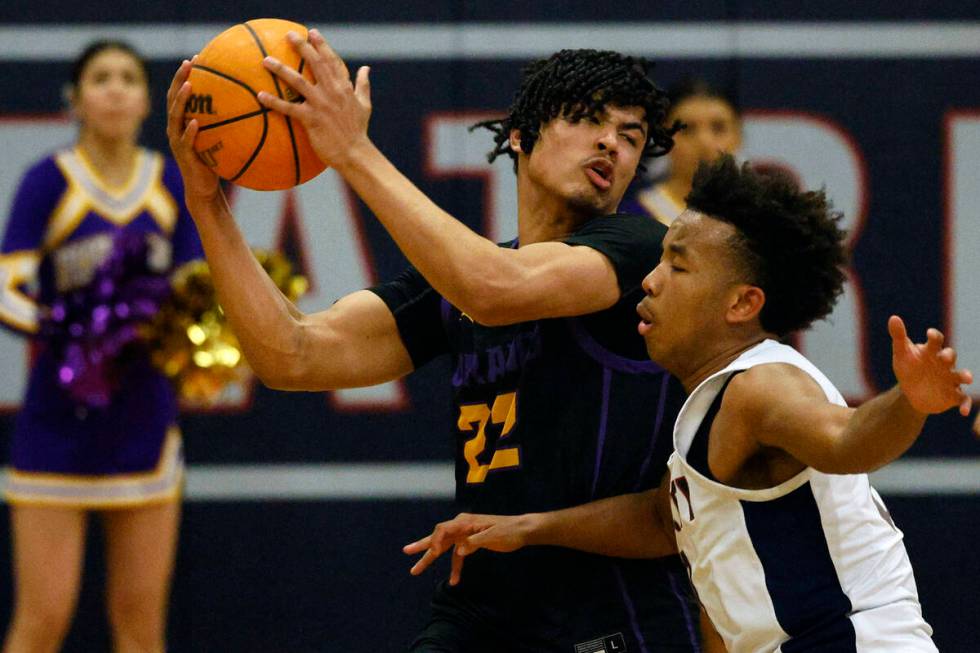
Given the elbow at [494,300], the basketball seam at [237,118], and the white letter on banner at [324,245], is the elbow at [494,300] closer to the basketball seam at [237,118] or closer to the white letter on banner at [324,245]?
the basketball seam at [237,118]

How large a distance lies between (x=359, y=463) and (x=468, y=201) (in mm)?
1269

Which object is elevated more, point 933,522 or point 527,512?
point 527,512

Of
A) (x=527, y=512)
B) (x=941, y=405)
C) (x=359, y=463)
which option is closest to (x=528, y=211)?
(x=527, y=512)

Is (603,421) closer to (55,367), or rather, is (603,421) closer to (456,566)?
(456,566)

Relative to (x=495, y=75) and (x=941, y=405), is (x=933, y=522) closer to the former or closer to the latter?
(x=495, y=75)

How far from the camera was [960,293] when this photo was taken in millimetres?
6398

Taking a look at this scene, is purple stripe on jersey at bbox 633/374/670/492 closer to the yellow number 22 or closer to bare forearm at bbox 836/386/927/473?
the yellow number 22

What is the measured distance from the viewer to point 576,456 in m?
3.27

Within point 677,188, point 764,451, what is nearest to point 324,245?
point 677,188

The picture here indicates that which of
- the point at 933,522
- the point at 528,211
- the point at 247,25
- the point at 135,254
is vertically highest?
the point at 247,25

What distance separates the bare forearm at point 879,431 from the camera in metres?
2.47

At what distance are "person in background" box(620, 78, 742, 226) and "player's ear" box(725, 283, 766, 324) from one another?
284 centimetres

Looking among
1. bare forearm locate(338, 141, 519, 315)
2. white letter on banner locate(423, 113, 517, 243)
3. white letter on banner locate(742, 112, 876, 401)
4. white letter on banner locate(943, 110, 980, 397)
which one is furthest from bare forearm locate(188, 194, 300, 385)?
white letter on banner locate(943, 110, 980, 397)

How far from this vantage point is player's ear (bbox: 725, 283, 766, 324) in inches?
119
